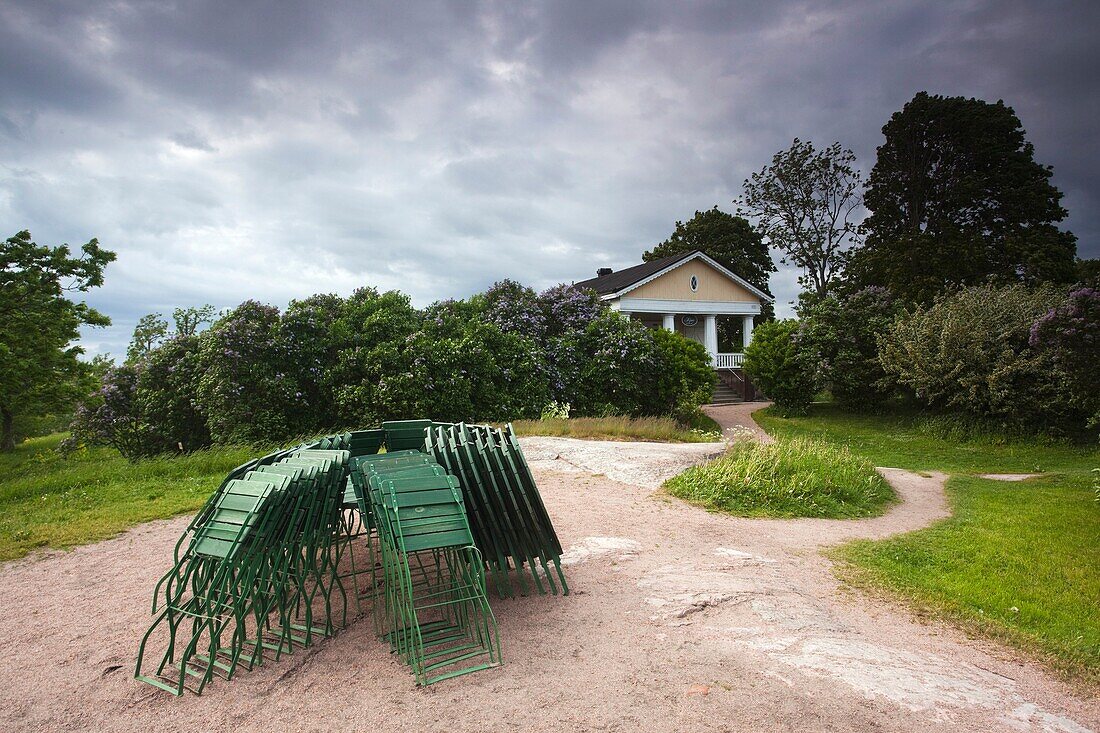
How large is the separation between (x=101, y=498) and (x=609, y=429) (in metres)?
8.81

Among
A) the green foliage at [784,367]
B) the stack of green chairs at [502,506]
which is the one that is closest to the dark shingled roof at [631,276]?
the green foliage at [784,367]

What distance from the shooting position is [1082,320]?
8.62 meters

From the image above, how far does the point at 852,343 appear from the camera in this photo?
19766 millimetres

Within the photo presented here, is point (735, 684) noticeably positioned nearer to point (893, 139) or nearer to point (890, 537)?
point (890, 537)

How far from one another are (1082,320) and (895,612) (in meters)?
6.36

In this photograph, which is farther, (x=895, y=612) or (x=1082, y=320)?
(x=1082, y=320)

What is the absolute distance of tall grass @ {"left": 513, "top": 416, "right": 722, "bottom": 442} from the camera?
43.4ft

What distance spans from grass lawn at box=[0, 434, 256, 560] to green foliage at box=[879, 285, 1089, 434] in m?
15.9

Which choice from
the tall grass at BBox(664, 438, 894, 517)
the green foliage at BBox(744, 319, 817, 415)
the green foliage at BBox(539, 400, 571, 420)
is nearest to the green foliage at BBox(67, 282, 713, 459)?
the green foliage at BBox(539, 400, 571, 420)

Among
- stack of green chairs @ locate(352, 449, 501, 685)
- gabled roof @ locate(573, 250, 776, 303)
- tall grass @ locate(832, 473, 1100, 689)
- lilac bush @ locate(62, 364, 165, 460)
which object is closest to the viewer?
stack of green chairs @ locate(352, 449, 501, 685)

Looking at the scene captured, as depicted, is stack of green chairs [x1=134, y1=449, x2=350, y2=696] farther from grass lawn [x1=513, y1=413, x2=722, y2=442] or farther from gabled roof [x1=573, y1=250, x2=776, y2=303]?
gabled roof [x1=573, y1=250, x2=776, y2=303]

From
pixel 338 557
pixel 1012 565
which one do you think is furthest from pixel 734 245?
pixel 338 557

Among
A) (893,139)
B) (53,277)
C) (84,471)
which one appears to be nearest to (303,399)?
(84,471)

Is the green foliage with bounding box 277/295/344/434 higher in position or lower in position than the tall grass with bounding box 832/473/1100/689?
higher
